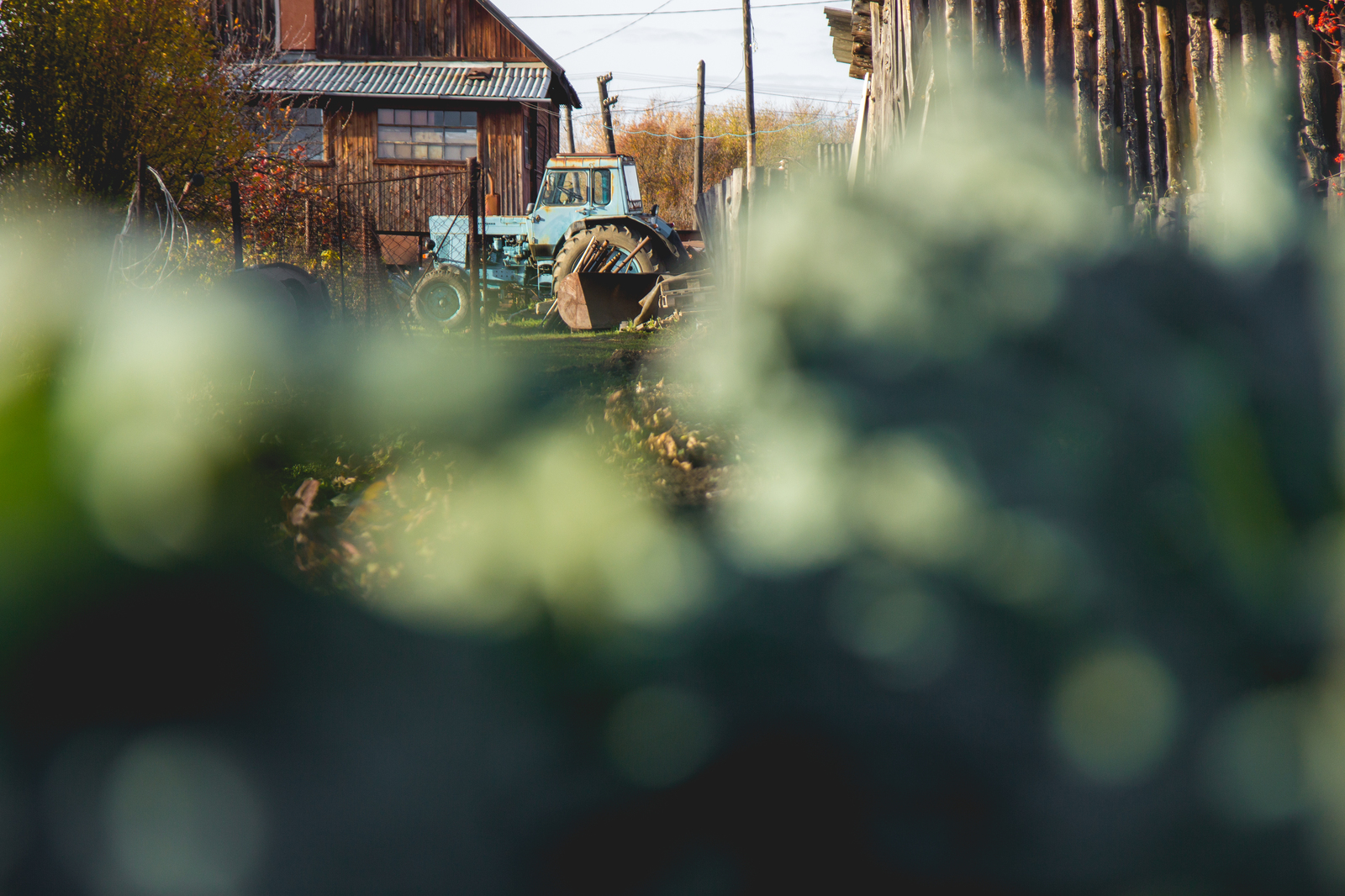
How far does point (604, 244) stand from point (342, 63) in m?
10.7

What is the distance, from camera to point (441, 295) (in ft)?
43.9

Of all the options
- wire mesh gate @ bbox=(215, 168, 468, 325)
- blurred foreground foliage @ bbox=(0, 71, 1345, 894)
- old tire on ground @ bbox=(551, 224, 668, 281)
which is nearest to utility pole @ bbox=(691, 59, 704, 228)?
wire mesh gate @ bbox=(215, 168, 468, 325)

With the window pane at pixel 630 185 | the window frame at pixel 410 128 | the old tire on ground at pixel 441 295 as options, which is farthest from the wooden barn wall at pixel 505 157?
the old tire on ground at pixel 441 295

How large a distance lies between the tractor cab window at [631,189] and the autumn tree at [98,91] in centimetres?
618

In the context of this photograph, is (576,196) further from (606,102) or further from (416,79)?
(606,102)

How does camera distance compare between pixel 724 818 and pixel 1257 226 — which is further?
pixel 1257 226

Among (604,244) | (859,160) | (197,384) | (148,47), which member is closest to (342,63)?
(604,244)

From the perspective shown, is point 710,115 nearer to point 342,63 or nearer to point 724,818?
point 342,63

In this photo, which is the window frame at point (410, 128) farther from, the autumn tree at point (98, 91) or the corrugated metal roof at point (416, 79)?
the autumn tree at point (98, 91)

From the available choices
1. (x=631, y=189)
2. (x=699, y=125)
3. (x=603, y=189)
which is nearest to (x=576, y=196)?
(x=603, y=189)

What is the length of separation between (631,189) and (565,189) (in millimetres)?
965

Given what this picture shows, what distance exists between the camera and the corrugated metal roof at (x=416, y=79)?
745 inches

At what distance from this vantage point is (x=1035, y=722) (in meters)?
1.74

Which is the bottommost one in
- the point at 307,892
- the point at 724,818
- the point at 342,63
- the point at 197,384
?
the point at 307,892
